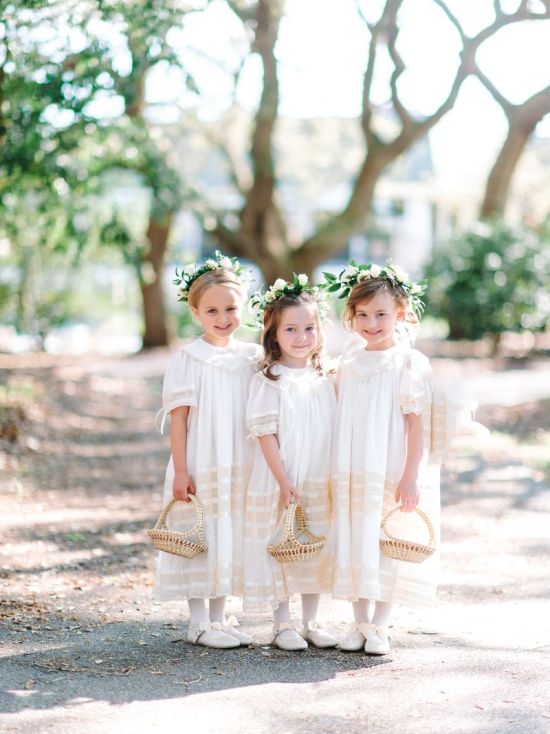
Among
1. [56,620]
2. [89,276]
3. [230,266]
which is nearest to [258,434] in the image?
[230,266]

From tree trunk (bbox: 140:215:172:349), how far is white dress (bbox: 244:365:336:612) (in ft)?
53.8

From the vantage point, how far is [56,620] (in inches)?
194

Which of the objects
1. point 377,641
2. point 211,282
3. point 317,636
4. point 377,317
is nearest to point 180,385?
point 211,282

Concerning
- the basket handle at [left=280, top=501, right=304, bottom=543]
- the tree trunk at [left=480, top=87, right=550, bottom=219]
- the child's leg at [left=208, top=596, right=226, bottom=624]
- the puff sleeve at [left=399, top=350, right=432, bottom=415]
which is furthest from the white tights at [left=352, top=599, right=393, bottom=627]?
the tree trunk at [left=480, top=87, right=550, bottom=219]

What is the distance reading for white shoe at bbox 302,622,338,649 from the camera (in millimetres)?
4375

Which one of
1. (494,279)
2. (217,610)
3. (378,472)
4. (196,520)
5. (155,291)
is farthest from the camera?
(155,291)

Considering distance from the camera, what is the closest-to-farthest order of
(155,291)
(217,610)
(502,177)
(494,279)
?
(217,610)
(494,279)
(502,177)
(155,291)

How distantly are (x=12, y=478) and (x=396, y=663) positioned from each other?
16.6 ft

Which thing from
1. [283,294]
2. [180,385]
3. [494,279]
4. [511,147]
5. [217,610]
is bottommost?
[217,610]

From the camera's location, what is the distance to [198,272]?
4.60m

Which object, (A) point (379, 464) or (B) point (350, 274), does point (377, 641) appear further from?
(B) point (350, 274)

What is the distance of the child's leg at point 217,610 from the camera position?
14.7 feet

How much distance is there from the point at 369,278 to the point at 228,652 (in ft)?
5.58

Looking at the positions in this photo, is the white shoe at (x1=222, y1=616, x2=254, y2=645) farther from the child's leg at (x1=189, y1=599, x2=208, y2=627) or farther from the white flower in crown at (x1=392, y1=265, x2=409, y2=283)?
the white flower in crown at (x1=392, y1=265, x2=409, y2=283)
